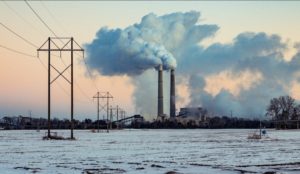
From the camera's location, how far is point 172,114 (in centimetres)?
17825

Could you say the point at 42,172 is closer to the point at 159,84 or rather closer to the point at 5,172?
the point at 5,172

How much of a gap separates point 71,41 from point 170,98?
93899 mm

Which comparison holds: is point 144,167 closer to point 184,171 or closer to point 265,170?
point 184,171

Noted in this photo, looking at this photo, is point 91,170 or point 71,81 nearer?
point 91,170

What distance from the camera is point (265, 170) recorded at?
22453 millimetres

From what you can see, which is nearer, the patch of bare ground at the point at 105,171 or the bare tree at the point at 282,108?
the patch of bare ground at the point at 105,171

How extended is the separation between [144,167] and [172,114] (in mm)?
154365

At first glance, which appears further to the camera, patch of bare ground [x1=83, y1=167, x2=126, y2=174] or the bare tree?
the bare tree

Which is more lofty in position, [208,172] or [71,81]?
[71,81]

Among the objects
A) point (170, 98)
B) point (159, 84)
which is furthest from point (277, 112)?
point (159, 84)

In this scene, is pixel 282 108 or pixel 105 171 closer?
pixel 105 171

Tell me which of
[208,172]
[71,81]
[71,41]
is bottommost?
[208,172]

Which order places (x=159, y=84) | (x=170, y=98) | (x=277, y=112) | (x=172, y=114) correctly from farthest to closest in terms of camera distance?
(x=277, y=112), (x=172, y=114), (x=170, y=98), (x=159, y=84)

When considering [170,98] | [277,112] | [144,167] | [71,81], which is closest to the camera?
[144,167]
